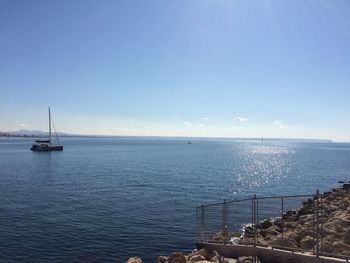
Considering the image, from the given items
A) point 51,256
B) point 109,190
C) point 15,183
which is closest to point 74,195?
point 109,190

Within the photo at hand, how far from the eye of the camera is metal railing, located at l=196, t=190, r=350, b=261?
48.9ft

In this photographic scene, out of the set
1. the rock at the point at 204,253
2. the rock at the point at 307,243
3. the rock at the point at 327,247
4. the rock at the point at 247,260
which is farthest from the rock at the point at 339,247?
the rock at the point at 204,253

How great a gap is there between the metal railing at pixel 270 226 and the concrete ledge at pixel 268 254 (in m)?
0.25

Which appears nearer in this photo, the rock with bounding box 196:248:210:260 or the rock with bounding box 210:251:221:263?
the rock with bounding box 210:251:221:263

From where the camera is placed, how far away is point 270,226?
1019 inches

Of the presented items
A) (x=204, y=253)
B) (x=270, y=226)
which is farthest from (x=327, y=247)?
(x=270, y=226)

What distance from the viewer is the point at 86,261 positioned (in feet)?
73.0

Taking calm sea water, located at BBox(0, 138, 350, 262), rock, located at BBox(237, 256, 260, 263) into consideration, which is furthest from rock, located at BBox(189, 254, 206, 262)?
calm sea water, located at BBox(0, 138, 350, 262)

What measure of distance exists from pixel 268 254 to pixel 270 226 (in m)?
11.9

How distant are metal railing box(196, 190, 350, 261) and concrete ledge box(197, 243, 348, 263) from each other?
25 cm

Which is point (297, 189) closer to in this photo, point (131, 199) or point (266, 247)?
point (131, 199)

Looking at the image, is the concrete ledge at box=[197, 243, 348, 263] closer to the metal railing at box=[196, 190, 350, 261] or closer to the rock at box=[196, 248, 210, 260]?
the metal railing at box=[196, 190, 350, 261]

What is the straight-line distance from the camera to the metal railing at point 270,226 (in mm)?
14897

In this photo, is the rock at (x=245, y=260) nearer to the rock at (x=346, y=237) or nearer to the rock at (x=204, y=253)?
the rock at (x=204, y=253)
